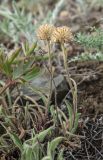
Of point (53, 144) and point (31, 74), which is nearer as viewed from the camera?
point (53, 144)

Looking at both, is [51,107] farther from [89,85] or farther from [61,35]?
[89,85]

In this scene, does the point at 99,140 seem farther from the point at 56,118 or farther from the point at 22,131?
the point at 22,131

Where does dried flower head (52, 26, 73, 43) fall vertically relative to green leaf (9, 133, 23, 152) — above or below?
above

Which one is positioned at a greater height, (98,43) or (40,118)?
(98,43)

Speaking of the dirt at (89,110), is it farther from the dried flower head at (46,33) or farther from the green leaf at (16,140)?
the dried flower head at (46,33)

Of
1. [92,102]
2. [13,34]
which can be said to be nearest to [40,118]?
[92,102]

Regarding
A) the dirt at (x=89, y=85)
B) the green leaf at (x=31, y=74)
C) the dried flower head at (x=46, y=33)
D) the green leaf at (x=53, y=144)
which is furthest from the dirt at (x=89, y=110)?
the dried flower head at (x=46, y=33)

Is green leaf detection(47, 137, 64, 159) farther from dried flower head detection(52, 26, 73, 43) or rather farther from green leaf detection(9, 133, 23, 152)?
dried flower head detection(52, 26, 73, 43)

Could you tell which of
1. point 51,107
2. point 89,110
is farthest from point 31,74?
point 89,110

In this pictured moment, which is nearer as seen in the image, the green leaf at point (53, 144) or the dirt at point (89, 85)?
the green leaf at point (53, 144)

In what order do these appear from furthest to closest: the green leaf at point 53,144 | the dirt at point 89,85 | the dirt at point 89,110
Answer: the dirt at point 89,85 < the dirt at point 89,110 < the green leaf at point 53,144

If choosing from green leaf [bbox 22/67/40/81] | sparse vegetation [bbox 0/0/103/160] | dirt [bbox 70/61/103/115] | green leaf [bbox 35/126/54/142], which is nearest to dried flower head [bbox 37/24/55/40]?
sparse vegetation [bbox 0/0/103/160]
